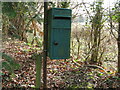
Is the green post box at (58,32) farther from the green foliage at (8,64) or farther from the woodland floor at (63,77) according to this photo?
the woodland floor at (63,77)

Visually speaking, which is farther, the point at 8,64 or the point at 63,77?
the point at 63,77

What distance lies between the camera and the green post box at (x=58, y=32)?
214cm

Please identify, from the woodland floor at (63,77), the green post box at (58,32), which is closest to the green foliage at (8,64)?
the green post box at (58,32)

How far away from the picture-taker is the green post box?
214cm

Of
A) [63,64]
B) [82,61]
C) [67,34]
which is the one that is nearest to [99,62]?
[82,61]

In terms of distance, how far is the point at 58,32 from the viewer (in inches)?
86.7

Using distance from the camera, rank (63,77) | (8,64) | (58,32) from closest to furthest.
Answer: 1. (58,32)
2. (8,64)
3. (63,77)

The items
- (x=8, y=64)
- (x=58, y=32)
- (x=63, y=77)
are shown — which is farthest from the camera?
(x=63, y=77)

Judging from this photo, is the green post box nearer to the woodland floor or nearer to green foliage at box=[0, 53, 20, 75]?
green foliage at box=[0, 53, 20, 75]

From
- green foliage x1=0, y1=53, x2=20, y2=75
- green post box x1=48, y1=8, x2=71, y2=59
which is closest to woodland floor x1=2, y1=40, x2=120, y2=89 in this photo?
green foliage x1=0, y1=53, x2=20, y2=75

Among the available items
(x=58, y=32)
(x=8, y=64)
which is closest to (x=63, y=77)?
(x=8, y=64)

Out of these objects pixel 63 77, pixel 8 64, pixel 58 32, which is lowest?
pixel 63 77

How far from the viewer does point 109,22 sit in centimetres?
400

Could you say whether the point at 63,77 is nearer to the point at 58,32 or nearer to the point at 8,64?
the point at 8,64
